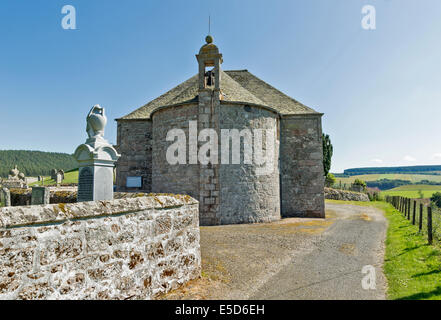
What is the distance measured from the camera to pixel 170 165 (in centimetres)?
1352

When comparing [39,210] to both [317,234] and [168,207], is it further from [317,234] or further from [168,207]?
[317,234]

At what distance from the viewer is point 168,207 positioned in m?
4.73

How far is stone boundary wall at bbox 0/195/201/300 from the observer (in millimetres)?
2734

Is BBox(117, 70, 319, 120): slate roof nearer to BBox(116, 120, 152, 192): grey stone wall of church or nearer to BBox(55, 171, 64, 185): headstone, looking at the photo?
BBox(116, 120, 152, 192): grey stone wall of church

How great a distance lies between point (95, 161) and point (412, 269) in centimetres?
796

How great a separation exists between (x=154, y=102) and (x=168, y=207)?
1499 centimetres

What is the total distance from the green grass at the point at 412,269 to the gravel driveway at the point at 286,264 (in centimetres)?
24

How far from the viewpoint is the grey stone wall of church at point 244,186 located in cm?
1270

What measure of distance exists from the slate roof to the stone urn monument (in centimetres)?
715

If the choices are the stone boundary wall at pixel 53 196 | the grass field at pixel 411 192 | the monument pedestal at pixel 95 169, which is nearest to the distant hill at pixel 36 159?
the stone boundary wall at pixel 53 196

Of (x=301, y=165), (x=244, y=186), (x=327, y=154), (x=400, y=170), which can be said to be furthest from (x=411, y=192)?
(x=400, y=170)

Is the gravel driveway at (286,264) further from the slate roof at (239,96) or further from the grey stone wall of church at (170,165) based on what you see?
the slate roof at (239,96)

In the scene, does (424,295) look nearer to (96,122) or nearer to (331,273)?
(331,273)
